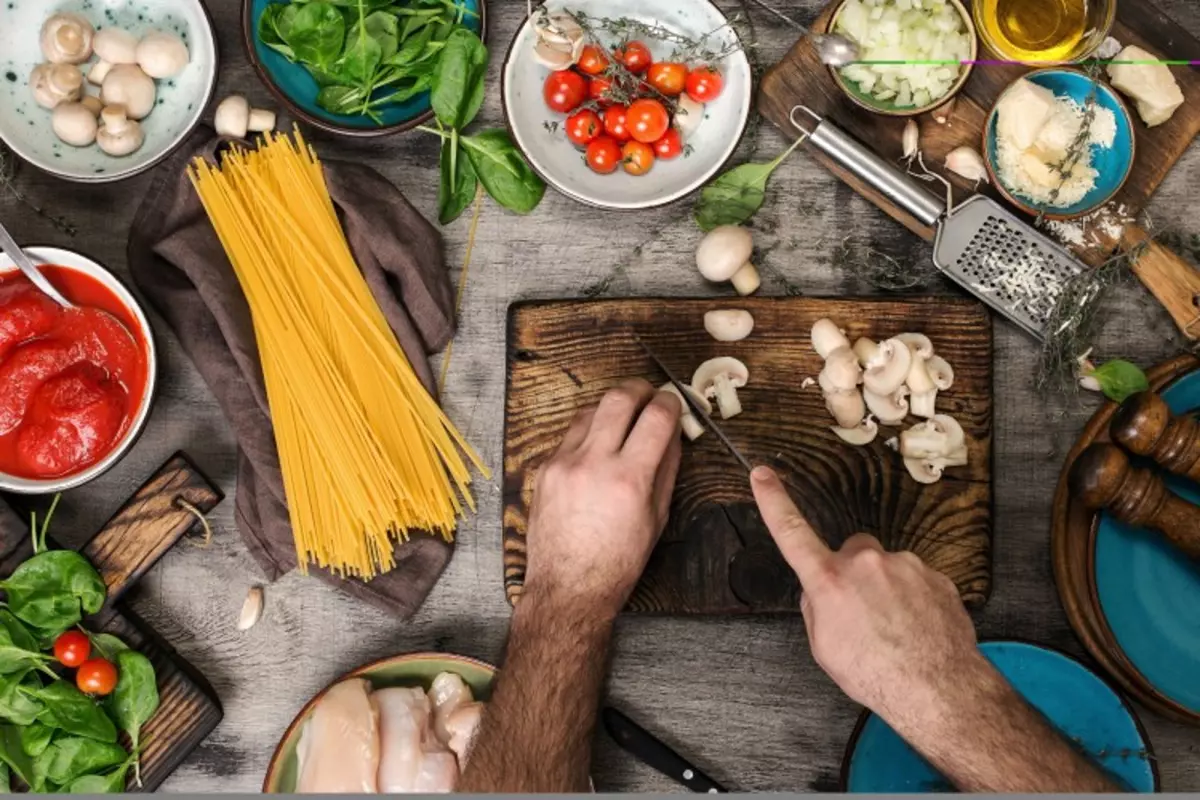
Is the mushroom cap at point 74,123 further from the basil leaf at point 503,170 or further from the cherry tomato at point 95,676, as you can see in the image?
the cherry tomato at point 95,676

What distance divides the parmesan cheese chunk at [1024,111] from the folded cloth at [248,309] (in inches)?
31.4

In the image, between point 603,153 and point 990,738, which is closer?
point 990,738

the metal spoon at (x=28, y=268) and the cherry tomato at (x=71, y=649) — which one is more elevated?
the metal spoon at (x=28, y=268)

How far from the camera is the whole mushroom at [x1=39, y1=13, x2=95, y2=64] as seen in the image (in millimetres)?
1459

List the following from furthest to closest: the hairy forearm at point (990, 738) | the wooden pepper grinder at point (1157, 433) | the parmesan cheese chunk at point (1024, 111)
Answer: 1. the parmesan cheese chunk at point (1024, 111)
2. the wooden pepper grinder at point (1157, 433)
3. the hairy forearm at point (990, 738)

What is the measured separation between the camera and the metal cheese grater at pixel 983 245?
1480mm

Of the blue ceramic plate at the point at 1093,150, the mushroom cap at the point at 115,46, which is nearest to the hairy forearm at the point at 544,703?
the blue ceramic plate at the point at 1093,150

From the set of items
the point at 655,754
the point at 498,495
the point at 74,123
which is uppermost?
the point at 74,123

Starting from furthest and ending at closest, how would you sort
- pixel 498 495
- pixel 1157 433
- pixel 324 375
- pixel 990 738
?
pixel 498 495 → pixel 324 375 → pixel 1157 433 → pixel 990 738

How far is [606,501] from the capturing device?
1387 millimetres

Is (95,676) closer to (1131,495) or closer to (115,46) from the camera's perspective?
(115,46)

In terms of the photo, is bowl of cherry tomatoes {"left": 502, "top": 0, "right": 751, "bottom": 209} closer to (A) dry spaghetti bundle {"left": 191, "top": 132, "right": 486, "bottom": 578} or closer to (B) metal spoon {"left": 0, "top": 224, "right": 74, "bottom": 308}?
(A) dry spaghetti bundle {"left": 191, "top": 132, "right": 486, "bottom": 578}

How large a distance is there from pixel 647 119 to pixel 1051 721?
0.95 m

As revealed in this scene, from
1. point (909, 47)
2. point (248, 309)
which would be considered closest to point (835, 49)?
point (909, 47)
